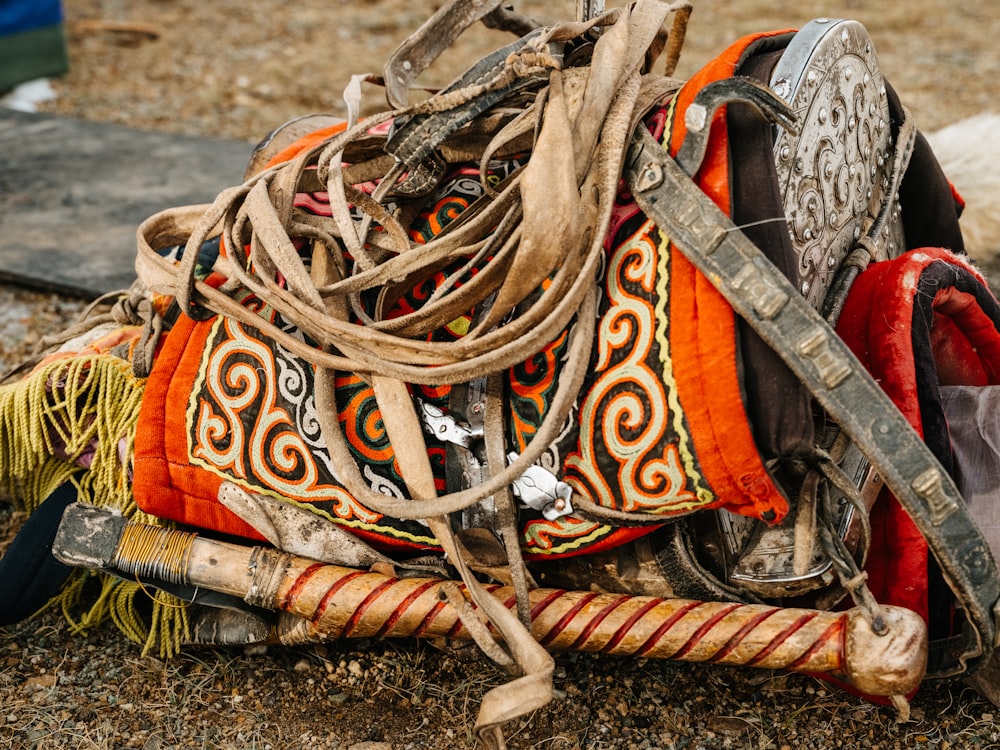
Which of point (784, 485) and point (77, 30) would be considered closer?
point (784, 485)

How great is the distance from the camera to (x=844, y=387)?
3.71 feet

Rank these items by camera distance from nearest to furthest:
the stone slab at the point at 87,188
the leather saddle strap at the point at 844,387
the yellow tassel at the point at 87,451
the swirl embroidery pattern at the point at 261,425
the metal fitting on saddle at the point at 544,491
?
1. the leather saddle strap at the point at 844,387
2. the metal fitting on saddle at the point at 544,491
3. the swirl embroidery pattern at the point at 261,425
4. the yellow tassel at the point at 87,451
5. the stone slab at the point at 87,188

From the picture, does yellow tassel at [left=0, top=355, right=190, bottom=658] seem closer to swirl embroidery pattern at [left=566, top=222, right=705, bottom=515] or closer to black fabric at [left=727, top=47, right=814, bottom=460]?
swirl embroidery pattern at [left=566, top=222, right=705, bottom=515]

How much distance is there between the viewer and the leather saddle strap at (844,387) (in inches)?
44.4

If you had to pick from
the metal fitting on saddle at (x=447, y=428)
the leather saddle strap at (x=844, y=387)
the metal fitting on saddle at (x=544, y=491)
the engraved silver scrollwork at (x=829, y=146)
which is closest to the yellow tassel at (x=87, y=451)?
the metal fitting on saddle at (x=447, y=428)

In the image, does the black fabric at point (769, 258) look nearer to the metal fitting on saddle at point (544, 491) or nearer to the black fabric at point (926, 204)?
the metal fitting on saddle at point (544, 491)

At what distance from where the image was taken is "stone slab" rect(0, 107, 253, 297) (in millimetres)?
2721

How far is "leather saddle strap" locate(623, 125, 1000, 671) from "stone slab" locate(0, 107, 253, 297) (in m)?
1.96

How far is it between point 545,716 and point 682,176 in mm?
813

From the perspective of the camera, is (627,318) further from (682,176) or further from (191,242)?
(191,242)

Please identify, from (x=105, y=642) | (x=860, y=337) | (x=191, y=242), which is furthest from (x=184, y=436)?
(x=860, y=337)

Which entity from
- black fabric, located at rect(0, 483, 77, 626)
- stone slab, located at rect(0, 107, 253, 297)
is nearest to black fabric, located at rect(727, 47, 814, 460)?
black fabric, located at rect(0, 483, 77, 626)

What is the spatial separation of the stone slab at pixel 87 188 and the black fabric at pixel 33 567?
1.14 meters

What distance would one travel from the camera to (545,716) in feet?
4.76
